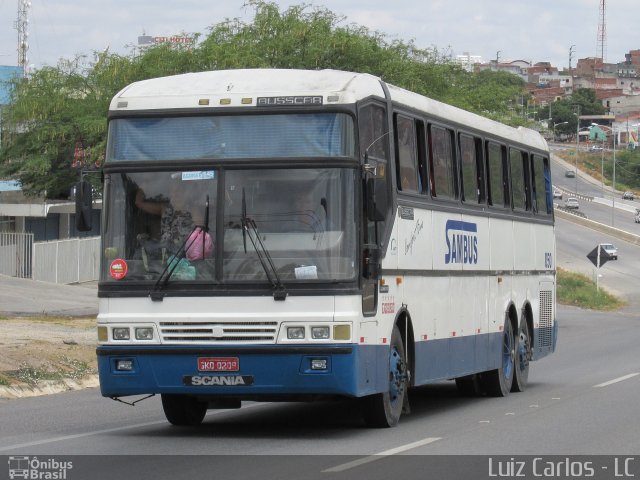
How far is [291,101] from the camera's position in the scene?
12711 millimetres

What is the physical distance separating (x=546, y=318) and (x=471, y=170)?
5253 mm

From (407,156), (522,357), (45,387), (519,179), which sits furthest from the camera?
(519,179)

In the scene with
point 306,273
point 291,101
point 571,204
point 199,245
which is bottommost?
point 306,273

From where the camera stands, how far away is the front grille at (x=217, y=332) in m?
12.3

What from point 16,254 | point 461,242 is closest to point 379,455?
point 461,242

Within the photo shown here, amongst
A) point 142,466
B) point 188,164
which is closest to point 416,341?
point 188,164

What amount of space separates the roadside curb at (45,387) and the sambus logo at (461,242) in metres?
6.25

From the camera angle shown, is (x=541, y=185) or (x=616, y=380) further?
(x=541, y=185)

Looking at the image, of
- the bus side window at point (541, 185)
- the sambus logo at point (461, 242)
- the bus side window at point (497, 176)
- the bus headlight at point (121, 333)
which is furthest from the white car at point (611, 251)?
the bus headlight at point (121, 333)

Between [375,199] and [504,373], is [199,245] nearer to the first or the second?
[375,199]

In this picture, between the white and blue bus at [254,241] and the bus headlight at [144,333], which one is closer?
the white and blue bus at [254,241]

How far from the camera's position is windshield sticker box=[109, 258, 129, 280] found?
499 inches

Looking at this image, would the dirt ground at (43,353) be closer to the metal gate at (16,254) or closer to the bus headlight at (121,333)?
the bus headlight at (121,333)

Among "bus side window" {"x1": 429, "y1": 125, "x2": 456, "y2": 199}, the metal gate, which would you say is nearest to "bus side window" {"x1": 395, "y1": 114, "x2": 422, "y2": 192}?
"bus side window" {"x1": 429, "y1": 125, "x2": 456, "y2": 199}
